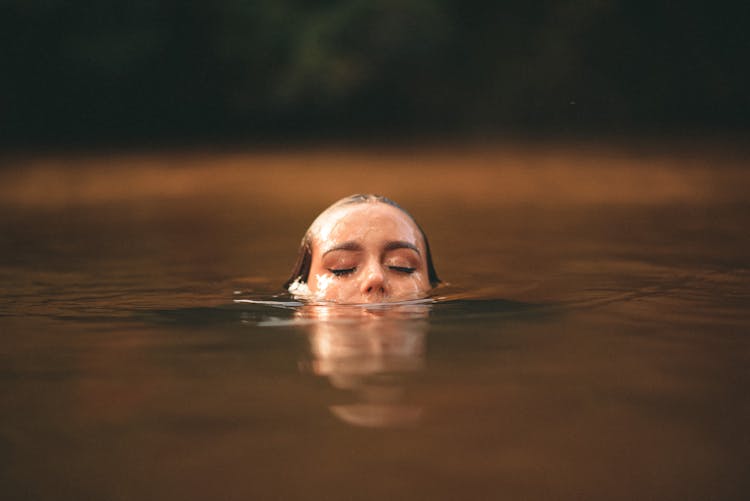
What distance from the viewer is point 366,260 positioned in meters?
5.28

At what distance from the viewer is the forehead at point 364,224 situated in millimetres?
5336

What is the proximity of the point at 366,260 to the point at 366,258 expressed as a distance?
10mm

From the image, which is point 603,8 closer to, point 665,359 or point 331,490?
point 665,359

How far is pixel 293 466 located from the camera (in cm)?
267

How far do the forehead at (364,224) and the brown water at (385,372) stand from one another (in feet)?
1.43

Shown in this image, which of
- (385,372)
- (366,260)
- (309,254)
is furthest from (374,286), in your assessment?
(385,372)

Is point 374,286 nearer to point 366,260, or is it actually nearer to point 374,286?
point 374,286

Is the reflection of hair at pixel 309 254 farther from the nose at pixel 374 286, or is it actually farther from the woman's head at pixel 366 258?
the nose at pixel 374 286

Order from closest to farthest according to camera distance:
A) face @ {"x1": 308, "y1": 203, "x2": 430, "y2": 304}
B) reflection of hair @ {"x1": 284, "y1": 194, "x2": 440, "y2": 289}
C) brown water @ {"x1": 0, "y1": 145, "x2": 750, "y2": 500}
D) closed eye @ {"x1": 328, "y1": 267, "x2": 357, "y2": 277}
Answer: brown water @ {"x1": 0, "y1": 145, "x2": 750, "y2": 500} < face @ {"x1": 308, "y1": 203, "x2": 430, "y2": 304} < closed eye @ {"x1": 328, "y1": 267, "x2": 357, "y2": 277} < reflection of hair @ {"x1": 284, "y1": 194, "x2": 440, "y2": 289}

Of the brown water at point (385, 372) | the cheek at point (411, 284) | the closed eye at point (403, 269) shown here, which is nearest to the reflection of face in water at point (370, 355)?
the brown water at point (385, 372)

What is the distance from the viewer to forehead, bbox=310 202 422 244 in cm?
534

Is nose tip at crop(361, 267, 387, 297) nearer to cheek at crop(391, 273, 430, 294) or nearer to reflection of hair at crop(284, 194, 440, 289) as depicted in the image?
cheek at crop(391, 273, 430, 294)

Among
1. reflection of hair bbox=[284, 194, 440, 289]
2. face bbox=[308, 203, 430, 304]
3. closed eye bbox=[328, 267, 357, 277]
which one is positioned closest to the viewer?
face bbox=[308, 203, 430, 304]

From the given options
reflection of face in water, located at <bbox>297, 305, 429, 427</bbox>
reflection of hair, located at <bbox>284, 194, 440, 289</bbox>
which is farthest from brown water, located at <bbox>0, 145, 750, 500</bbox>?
reflection of hair, located at <bbox>284, 194, 440, 289</bbox>
